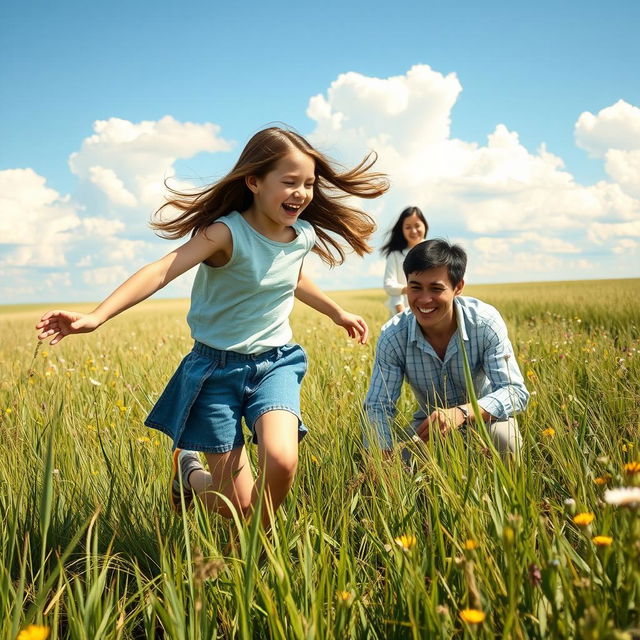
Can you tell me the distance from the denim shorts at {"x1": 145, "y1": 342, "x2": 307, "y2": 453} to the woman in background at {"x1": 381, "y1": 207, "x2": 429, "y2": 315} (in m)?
4.38

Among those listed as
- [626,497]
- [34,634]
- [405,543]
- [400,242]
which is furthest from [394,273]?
[34,634]

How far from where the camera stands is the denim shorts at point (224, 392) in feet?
9.67

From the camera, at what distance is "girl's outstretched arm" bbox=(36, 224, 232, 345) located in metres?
2.18

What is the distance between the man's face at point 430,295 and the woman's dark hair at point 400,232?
13.7 ft

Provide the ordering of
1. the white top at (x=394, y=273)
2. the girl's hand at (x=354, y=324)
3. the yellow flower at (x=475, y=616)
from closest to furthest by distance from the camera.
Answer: the yellow flower at (x=475, y=616) < the girl's hand at (x=354, y=324) < the white top at (x=394, y=273)

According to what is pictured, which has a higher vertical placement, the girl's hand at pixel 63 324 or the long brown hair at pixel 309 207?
the long brown hair at pixel 309 207

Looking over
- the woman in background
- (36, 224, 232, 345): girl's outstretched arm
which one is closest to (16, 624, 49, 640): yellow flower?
(36, 224, 232, 345): girl's outstretched arm

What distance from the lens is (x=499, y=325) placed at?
135 inches

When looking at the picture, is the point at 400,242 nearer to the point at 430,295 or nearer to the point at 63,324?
the point at 430,295

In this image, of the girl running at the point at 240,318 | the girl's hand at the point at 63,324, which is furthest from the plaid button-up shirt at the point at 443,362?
the girl's hand at the point at 63,324

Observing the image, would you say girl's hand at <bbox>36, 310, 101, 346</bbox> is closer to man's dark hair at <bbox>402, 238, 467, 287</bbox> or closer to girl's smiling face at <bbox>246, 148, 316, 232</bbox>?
girl's smiling face at <bbox>246, 148, 316, 232</bbox>

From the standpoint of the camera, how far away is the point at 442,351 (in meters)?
3.55

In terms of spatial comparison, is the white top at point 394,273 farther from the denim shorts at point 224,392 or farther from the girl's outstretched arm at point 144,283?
the girl's outstretched arm at point 144,283

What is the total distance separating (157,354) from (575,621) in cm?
531
